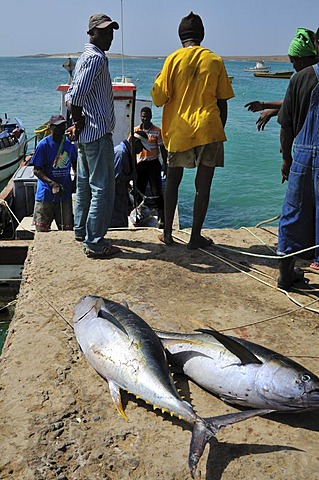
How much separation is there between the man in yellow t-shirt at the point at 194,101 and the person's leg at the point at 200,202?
1 centimetres

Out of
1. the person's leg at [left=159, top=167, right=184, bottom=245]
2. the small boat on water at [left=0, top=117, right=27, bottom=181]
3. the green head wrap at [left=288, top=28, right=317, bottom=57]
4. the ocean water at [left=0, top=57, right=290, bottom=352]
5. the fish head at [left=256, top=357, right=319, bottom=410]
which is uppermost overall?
the green head wrap at [left=288, top=28, right=317, bottom=57]

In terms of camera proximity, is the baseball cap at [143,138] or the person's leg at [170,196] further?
the baseball cap at [143,138]

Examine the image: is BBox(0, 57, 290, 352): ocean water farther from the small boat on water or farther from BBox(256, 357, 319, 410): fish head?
BBox(256, 357, 319, 410): fish head

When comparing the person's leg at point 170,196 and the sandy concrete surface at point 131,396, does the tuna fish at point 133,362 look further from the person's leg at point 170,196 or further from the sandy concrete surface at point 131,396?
the person's leg at point 170,196

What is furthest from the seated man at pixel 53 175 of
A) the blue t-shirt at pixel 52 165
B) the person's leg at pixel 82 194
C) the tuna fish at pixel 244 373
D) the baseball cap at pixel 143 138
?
the tuna fish at pixel 244 373

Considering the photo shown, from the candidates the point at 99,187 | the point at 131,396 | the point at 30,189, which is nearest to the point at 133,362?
the point at 131,396

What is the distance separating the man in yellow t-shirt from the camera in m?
5.09

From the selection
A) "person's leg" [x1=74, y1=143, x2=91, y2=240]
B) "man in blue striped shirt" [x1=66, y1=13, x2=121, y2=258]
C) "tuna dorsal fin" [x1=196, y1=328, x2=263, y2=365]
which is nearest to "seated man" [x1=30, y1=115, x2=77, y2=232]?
"person's leg" [x1=74, y1=143, x2=91, y2=240]

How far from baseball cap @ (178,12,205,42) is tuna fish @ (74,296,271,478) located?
2.89 m

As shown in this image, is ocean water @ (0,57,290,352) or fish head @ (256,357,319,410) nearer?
fish head @ (256,357,319,410)

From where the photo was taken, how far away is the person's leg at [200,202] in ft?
17.7

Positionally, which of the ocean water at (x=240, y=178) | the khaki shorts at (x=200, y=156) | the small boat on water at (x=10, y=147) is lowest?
the ocean water at (x=240, y=178)

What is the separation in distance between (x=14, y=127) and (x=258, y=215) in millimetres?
10228

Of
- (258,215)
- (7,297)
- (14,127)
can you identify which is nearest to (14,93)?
(14,127)
